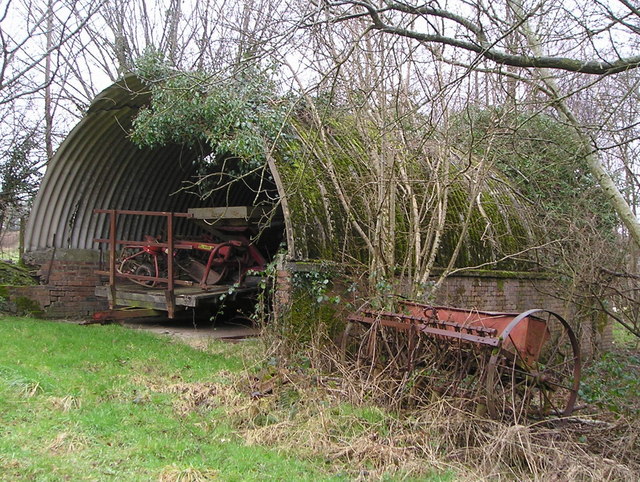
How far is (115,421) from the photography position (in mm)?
5637

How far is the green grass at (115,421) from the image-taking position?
180 inches

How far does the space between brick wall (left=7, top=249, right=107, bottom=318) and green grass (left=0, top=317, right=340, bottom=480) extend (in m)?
3.24

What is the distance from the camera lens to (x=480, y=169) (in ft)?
28.9

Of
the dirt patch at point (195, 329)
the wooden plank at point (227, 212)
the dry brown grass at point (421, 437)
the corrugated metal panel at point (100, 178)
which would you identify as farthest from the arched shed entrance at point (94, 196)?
the dry brown grass at point (421, 437)

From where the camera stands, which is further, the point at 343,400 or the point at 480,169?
the point at 480,169

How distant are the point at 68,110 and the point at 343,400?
Result: 1848cm

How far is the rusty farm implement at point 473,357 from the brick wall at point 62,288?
808 centimetres

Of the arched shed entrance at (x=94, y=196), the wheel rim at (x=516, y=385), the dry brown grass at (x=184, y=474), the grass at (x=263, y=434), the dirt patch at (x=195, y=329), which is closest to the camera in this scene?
the dry brown grass at (x=184, y=474)

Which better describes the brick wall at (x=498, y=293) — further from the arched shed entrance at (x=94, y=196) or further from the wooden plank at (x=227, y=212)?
the wooden plank at (x=227, y=212)

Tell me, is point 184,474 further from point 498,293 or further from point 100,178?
point 100,178

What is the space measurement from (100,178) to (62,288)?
8.07 feet

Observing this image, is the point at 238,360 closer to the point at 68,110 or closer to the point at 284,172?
the point at 284,172

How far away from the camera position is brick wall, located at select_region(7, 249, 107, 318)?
1198 centimetres

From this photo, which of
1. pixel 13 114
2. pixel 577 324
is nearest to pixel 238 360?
pixel 577 324
